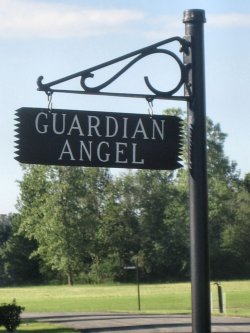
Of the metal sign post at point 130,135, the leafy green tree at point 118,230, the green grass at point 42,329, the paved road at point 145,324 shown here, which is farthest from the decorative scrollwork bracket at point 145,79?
the leafy green tree at point 118,230

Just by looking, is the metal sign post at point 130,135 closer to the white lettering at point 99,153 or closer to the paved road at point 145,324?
the white lettering at point 99,153

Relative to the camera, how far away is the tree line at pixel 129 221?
79375 mm

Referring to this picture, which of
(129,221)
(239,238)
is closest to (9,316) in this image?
(239,238)

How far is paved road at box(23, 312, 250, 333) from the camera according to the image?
→ 22922mm

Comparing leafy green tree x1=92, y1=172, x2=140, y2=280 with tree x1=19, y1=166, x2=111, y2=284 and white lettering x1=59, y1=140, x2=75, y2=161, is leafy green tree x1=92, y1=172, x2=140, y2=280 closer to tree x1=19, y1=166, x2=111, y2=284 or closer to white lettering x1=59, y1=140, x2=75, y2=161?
tree x1=19, y1=166, x2=111, y2=284

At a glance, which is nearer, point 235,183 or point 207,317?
point 207,317

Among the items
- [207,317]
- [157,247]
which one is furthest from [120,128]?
[157,247]

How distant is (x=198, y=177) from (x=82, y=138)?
2.12 feet

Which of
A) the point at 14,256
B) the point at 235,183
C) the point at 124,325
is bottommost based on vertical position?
the point at 124,325

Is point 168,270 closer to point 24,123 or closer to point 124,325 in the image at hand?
point 124,325

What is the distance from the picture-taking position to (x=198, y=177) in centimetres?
479

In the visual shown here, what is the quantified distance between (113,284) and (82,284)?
4688 mm

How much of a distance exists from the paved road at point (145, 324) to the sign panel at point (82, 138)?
17.7m

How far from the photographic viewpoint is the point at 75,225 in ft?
265
